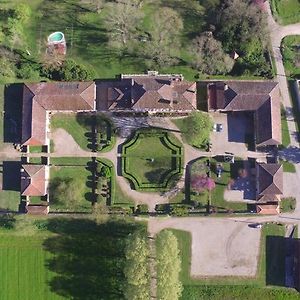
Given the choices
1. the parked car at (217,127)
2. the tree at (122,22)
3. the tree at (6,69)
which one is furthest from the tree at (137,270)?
the tree at (6,69)

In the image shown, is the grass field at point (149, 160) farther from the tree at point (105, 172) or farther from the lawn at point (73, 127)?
the lawn at point (73, 127)

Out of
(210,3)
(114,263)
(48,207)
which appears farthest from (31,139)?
(210,3)

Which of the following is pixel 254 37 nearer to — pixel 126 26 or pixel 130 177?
pixel 126 26

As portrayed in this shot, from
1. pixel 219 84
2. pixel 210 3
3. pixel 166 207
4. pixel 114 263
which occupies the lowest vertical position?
pixel 114 263

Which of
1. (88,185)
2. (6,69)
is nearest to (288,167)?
(88,185)

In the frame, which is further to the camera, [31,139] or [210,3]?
[210,3]

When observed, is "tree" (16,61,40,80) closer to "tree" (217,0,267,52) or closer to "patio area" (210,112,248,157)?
"patio area" (210,112,248,157)

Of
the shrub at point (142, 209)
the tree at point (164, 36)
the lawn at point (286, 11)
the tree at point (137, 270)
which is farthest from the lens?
the lawn at point (286, 11)
